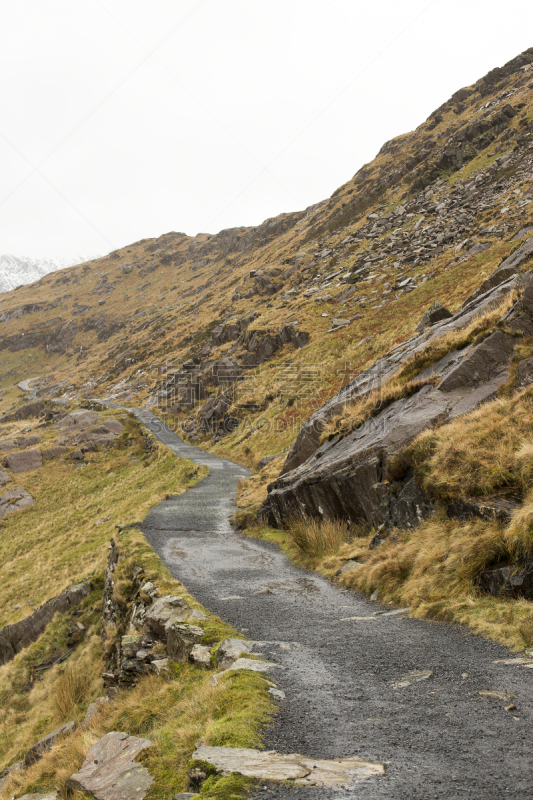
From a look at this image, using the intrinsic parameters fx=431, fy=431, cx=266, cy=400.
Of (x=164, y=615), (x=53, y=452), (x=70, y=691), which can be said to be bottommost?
(x=70, y=691)

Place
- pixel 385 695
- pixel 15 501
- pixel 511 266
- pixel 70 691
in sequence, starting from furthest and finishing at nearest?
pixel 15 501 < pixel 511 266 < pixel 70 691 < pixel 385 695

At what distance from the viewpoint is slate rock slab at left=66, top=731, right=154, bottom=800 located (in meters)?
4.11

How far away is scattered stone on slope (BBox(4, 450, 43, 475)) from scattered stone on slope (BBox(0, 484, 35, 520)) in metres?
6.42

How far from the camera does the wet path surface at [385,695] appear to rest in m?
3.16

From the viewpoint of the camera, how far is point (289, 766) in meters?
3.46

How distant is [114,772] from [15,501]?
1473 inches

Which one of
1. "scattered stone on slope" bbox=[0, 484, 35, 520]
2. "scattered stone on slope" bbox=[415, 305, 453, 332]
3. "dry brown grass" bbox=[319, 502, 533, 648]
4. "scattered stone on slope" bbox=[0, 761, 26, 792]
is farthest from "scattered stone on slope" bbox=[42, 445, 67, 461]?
"dry brown grass" bbox=[319, 502, 533, 648]

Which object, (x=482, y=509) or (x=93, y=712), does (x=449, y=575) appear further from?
(x=93, y=712)

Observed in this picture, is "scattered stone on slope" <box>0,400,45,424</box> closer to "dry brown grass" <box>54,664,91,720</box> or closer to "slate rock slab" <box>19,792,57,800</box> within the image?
"dry brown grass" <box>54,664,91,720</box>

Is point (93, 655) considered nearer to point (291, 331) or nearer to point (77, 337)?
point (291, 331)

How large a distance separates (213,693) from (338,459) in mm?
9153

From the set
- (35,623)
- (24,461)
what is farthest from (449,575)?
(24,461)

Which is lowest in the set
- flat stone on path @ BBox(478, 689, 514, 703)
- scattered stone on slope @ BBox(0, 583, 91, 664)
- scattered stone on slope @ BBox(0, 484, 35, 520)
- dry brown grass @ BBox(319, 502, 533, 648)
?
dry brown grass @ BBox(319, 502, 533, 648)

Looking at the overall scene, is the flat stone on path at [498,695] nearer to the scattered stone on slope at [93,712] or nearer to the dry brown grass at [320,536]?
the scattered stone on slope at [93,712]
